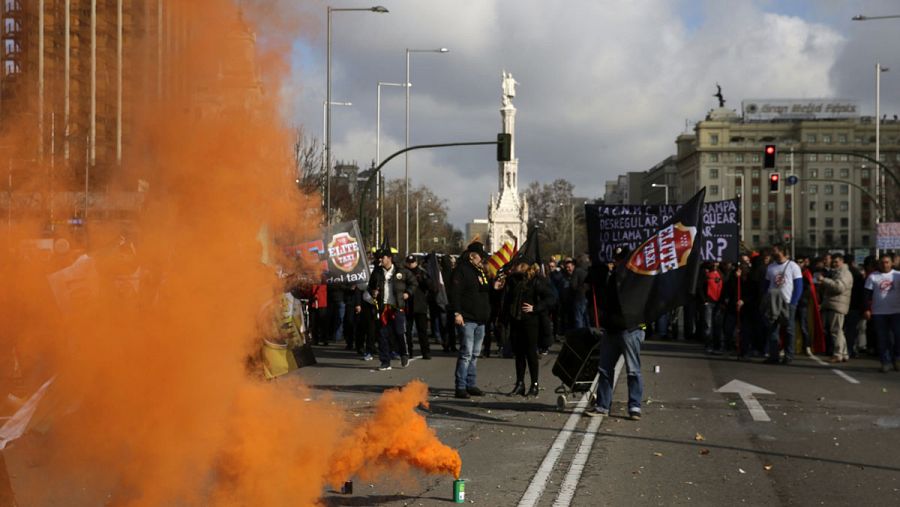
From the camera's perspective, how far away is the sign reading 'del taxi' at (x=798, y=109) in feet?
460

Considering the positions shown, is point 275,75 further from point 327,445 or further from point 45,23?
point 327,445

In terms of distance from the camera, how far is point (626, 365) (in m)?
11.6

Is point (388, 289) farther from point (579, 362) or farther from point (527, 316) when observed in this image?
point (579, 362)

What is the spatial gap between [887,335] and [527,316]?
739 centimetres

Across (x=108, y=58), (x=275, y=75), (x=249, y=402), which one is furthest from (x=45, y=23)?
(x=249, y=402)

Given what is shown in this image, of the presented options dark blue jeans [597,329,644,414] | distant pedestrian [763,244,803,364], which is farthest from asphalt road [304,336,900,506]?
distant pedestrian [763,244,803,364]

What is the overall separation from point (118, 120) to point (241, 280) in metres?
1.27

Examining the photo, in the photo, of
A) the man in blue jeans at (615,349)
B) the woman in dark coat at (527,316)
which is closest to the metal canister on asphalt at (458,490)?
the man in blue jeans at (615,349)

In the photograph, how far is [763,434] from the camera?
10.6m

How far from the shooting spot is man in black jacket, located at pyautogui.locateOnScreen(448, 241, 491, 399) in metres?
13.4

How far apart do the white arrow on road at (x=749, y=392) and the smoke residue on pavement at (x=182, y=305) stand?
6642mm

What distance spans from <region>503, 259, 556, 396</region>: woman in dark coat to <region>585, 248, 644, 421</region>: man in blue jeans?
176 centimetres

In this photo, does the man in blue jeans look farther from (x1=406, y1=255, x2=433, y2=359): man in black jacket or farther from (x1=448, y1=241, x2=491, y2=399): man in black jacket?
(x1=406, y1=255, x2=433, y2=359): man in black jacket

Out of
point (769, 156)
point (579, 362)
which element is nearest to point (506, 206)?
point (769, 156)
